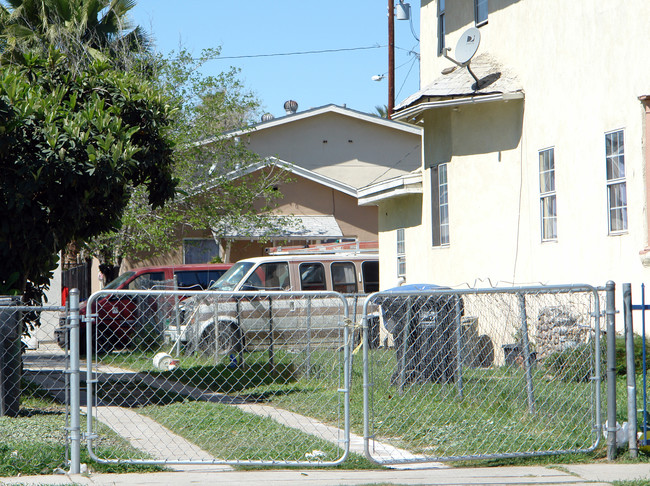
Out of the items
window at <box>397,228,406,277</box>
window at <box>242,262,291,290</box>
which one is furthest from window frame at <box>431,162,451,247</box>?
window at <box>242,262,291,290</box>

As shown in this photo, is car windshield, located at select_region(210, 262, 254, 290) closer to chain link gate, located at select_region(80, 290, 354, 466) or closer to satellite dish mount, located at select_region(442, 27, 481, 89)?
chain link gate, located at select_region(80, 290, 354, 466)

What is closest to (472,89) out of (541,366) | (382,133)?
(541,366)

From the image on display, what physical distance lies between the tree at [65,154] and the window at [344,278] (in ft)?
18.2

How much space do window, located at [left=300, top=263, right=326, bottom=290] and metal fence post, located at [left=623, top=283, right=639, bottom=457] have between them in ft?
31.1

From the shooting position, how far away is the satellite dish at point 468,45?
13422 mm

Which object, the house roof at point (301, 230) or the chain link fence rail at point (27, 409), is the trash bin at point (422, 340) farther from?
the house roof at point (301, 230)

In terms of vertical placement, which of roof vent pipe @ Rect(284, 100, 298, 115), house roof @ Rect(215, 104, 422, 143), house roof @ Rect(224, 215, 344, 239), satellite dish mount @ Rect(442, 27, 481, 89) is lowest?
house roof @ Rect(224, 215, 344, 239)

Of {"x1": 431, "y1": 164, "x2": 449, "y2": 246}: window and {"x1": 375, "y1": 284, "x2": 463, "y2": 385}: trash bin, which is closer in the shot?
{"x1": 375, "y1": 284, "x2": 463, "y2": 385}: trash bin

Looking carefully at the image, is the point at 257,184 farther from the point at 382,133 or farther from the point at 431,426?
the point at 431,426

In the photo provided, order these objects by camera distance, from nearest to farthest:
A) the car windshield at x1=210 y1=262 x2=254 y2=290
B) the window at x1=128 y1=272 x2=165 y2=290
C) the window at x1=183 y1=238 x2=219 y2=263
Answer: the car windshield at x1=210 y1=262 x2=254 y2=290, the window at x1=128 y1=272 x2=165 y2=290, the window at x1=183 y1=238 x2=219 y2=263

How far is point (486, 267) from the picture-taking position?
13945 millimetres

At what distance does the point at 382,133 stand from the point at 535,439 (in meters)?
24.3

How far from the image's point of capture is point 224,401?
1015 cm

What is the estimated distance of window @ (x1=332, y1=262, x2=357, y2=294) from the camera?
1617cm
